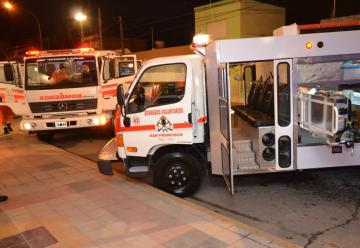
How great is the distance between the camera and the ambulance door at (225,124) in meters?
5.02

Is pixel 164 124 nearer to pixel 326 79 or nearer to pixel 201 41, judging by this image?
pixel 201 41

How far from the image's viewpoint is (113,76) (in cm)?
1046

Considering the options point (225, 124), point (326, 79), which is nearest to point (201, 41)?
point (225, 124)

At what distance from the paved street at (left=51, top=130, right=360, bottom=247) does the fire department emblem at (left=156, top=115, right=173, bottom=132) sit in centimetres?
120

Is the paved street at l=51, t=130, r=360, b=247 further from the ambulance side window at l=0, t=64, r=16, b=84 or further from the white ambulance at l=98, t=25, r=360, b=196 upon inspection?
the ambulance side window at l=0, t=64, r=16, b=84

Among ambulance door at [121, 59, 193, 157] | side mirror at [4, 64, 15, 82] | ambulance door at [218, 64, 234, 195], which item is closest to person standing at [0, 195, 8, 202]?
ambulance door at [121, 59, 193, 157]

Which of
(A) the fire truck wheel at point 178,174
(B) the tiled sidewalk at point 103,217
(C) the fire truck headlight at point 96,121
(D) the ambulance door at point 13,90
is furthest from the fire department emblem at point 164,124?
(D) the ambulance door at point 13,90

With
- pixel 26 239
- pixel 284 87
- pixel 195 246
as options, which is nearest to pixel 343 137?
pixel 284 87

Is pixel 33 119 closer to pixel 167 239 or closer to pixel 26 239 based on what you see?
pixel 26 239

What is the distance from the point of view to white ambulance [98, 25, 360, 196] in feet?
16.4

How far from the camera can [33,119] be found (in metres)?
9.99

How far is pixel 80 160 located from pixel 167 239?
186 inches

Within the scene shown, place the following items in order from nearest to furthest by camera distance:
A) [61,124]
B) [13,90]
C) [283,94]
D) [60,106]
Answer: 1. [283,94]
2. [61,124]
3. [60,106]
4. [13,90]

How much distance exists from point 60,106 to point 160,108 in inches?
211
